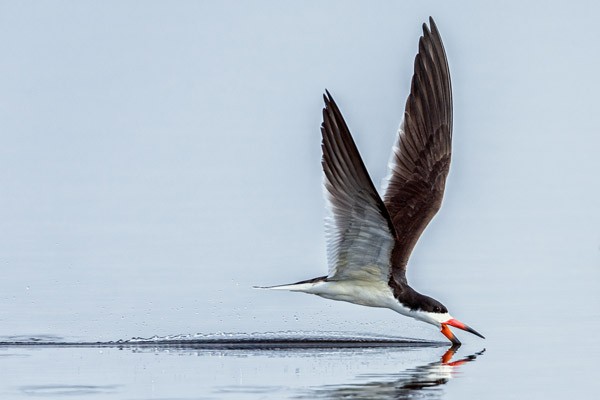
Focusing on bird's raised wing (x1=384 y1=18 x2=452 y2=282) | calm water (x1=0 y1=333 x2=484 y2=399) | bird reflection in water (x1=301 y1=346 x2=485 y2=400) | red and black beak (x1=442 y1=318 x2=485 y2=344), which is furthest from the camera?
bird's raised wing (x1=384 y1=18 x2=452 y2=282)

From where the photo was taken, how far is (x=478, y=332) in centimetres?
1463

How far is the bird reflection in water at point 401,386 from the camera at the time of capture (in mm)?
11773

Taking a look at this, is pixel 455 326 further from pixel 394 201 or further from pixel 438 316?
pixel 394 201

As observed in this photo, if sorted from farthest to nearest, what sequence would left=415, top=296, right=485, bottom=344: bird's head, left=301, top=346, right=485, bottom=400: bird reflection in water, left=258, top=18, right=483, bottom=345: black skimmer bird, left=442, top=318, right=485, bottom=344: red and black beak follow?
left=415, top=296, right=485, bottom=344: bird's head
left=442, top=318, right=485, bottom=344: red and black beak
left=258, top=18, right=483, bottom=345: black skimmer bird
left=301, top=346, right=485, bottom=400: bird reflection in water

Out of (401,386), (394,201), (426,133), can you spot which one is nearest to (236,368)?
(401,386)

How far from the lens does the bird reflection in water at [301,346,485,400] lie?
1177cm

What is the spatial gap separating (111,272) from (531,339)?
520 centimetres

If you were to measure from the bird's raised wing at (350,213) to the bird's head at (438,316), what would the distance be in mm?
418

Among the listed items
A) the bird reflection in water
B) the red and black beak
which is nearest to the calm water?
the bird reflection in water

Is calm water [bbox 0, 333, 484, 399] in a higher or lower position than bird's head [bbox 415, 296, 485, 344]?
lower

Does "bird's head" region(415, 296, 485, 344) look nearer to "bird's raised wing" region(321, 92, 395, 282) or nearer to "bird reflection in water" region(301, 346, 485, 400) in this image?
"bird's raised wing" region(321, 92, 395, 282)

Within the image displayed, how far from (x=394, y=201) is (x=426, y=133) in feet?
2.98

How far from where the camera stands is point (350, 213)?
13648 mm

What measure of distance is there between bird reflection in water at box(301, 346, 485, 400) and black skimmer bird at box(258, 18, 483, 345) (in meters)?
1.29
